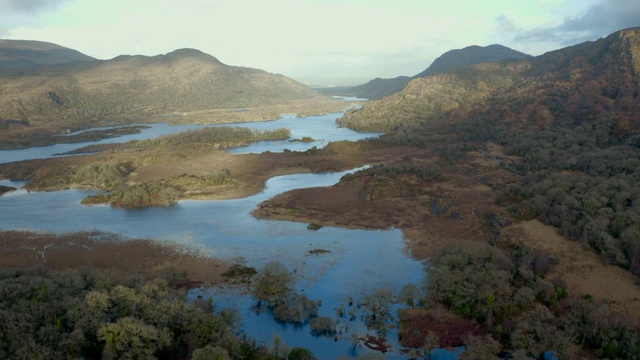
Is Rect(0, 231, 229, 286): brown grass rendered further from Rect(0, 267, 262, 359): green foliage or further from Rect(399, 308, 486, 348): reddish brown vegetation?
Rect(399, 308, 486, 348): reddish brown vegetation

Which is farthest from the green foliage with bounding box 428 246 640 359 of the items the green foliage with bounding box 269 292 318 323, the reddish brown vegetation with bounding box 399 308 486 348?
the green foliage with bounding box 269 292 318 323

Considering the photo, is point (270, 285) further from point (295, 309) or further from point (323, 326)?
point (323, 326)

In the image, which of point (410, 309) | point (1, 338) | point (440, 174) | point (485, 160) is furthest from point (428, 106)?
point (1, 338)

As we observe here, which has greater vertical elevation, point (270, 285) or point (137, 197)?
point (137, 197)

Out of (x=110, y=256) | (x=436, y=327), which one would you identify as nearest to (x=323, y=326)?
(x=436, y=327)

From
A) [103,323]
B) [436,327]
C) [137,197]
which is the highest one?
[137,197]

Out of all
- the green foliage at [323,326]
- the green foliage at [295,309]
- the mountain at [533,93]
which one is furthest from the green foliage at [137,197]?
the mountain at [533,93]
